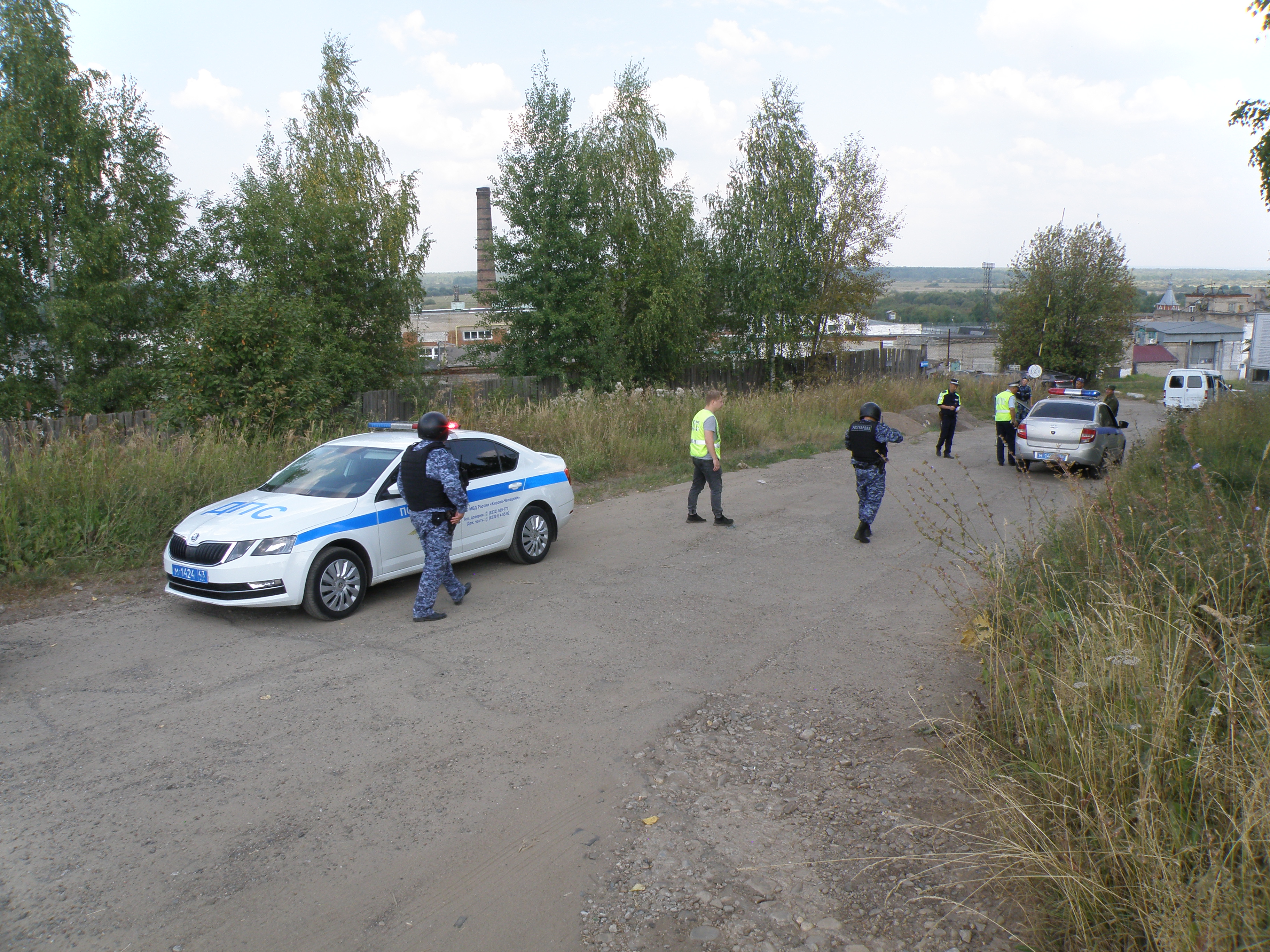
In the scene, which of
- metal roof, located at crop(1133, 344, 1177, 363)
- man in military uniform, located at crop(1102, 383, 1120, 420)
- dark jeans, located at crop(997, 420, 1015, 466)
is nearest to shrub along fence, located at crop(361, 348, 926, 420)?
dark jeans, located at crop(997, 420, 1015, 466)

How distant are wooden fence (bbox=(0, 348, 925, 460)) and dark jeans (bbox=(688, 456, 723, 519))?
7292mm

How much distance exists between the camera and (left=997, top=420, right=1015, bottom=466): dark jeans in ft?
58.0

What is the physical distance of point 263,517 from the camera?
7.25 meters

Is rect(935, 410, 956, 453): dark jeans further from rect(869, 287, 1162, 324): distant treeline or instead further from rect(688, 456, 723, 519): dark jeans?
rect(869, 287, 1162, 324): distant treeline

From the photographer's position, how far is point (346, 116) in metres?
26.7

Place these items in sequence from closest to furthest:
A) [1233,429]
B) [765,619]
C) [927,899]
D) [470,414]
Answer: [927,899]
[765,619]
[1233,429]
[470,414]

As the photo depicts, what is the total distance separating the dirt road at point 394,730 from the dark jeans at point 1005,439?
9.45 meters

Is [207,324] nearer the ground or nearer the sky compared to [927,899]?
nearer the sky

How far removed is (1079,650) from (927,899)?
4.86ft

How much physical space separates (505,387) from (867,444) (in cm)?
1151

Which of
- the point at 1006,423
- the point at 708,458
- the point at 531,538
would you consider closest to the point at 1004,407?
the point at 1006,423

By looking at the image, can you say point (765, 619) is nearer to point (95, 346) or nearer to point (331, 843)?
point (331, 843)

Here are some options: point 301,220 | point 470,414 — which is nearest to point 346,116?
point 301,220

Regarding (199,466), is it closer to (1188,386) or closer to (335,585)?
(335,585)
